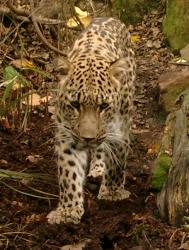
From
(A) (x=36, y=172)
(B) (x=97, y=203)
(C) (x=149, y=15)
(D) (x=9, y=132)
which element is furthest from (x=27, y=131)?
(C) (x=149, y=15)

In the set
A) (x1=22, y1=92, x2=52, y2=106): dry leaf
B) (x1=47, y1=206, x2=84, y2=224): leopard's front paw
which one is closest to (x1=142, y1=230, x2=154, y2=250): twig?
(x1=47, y1=206, x2=84, y2=224): leopard's front paw

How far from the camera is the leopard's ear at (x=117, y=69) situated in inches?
258

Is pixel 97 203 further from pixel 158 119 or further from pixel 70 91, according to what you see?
pixel 158 119

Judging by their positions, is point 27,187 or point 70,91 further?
point 27,187

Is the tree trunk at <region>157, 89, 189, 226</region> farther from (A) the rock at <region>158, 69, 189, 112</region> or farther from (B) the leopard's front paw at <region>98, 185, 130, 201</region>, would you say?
(A) the rock at <region>158, 69, 189, 112</region>

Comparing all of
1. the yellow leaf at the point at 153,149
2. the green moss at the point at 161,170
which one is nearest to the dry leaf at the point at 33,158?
the yellow leaf at the point at 153,149

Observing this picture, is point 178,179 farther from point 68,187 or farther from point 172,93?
point 172,93

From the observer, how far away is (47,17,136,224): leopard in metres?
6.28

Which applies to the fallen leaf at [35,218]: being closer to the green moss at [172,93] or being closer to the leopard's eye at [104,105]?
the leopard's eye at [104,105]

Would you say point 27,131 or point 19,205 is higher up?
point 27,131

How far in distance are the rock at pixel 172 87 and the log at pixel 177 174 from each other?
2.30 metres

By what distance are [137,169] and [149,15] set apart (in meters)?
4.84

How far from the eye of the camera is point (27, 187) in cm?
725

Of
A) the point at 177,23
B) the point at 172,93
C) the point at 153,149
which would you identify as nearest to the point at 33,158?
the point at 153,149
